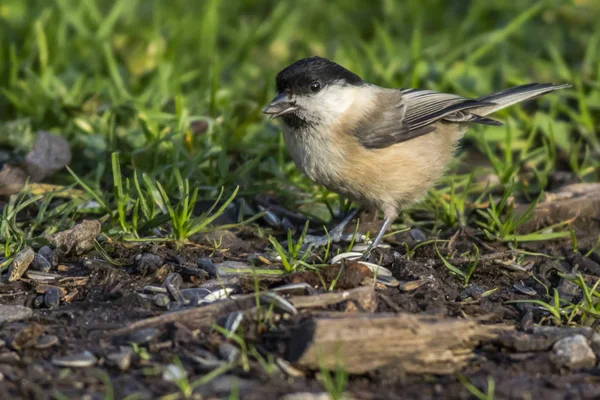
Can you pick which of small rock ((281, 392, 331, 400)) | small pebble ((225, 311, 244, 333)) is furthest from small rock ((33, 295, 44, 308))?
small rock ((281, 392, 331, 400))

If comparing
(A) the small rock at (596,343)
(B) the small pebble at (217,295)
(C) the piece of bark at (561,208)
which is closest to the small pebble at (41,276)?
(B) the small pebble at (217,295)

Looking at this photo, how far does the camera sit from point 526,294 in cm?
340

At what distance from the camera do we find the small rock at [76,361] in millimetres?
2668

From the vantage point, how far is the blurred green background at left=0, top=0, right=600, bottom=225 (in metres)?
4.53

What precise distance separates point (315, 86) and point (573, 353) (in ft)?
5.59

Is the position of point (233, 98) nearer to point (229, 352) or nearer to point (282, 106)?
point (282, 106)

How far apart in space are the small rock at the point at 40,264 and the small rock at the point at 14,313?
1.18 ft

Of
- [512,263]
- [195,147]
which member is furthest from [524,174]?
[195,147]

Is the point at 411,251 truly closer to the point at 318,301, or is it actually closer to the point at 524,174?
the point at 318,301

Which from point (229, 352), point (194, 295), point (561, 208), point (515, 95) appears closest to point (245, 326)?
point (229, 352)

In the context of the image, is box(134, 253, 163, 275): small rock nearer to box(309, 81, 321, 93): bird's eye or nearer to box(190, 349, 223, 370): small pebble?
box(190, 349, 223, 370): small pebble

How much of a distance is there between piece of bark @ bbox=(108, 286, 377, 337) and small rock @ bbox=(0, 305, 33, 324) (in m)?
0.39

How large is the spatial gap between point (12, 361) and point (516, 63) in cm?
452

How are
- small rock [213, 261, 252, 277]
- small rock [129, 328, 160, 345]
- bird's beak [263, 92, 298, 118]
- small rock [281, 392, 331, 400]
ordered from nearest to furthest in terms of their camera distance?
small rock [281, 392, 331, 400], small rock [129, 328, 160, 345], small rock [213, 261, 252, 277], bird's beak [263, 92, 298, 118]
